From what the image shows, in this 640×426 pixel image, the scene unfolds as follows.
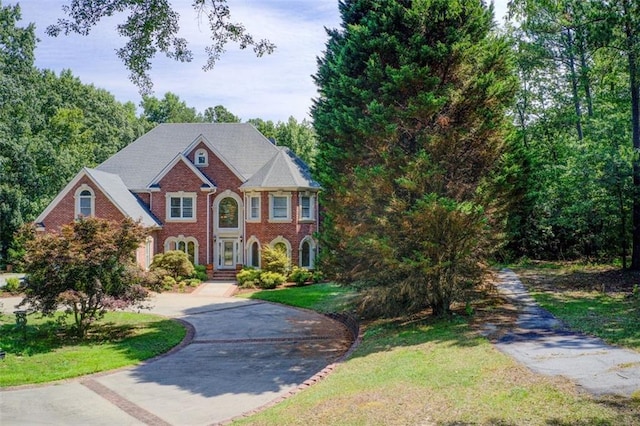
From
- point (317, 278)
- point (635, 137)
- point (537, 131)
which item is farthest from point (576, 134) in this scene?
point (317, 278)

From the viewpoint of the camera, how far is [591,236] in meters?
25.7

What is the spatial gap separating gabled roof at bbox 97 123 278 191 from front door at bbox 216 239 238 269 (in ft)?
13.7

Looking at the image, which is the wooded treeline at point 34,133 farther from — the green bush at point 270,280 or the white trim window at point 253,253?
the green bush at point 270,280

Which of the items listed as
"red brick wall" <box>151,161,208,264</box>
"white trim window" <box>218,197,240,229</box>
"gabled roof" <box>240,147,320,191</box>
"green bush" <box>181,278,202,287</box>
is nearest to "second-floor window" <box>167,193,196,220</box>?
"red brick wall" <box>151,161,208,264</box>

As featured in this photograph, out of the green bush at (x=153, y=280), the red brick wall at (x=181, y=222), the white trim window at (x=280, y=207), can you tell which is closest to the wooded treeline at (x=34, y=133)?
the red brick wall at (x=181, y=222)

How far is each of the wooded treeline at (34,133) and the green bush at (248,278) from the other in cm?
1671

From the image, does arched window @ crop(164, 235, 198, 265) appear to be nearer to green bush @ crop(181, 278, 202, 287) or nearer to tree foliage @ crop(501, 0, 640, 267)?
green bush @ crop(181, 278, 202, 287)

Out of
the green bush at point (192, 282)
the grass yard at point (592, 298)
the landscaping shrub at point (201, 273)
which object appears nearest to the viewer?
the grass yard at point (592, 298)

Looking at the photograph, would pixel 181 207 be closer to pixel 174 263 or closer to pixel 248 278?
pixel 174 263

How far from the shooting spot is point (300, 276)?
26641mm

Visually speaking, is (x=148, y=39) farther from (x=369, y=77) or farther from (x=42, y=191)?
(x=42, y=191)

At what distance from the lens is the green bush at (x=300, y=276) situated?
2666 cm

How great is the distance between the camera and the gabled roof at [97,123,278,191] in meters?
31.5

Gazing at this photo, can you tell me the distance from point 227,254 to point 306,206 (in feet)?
20.1
